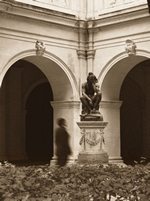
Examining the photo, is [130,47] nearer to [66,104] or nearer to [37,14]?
[66,104]

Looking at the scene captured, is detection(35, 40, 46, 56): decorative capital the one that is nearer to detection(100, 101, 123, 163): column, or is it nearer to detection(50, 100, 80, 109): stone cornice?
detection(50, 100, 80, 109): stone cornice

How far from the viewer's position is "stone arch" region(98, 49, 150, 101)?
14.7m

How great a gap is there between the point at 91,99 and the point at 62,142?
3540 mm

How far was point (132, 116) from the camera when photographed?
19.6 metres

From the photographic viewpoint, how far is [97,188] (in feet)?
13.0

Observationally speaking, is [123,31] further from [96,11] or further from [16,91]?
[16,91]

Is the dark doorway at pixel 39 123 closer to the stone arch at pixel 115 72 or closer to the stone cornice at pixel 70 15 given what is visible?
the stone arch at pixel 115 72

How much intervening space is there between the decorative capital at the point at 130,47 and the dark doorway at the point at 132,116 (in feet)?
15.8

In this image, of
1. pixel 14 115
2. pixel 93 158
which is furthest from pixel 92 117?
pixel 14 115

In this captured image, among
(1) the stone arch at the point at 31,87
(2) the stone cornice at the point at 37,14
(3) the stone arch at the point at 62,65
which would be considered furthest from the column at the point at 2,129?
(2) the stone cornice at the point at 37,14

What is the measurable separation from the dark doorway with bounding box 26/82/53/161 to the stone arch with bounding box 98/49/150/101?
4301mm

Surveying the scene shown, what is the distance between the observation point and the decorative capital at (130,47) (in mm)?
14234

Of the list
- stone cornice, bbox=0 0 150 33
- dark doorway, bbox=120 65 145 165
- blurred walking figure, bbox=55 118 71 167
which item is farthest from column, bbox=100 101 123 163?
dark doorway, bbox=120 65 145 165

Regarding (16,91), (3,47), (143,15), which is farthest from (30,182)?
(16,91)
